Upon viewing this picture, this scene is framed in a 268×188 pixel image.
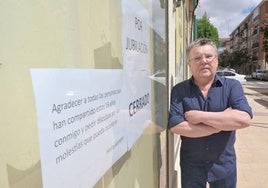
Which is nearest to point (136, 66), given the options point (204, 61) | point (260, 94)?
point (204, 61)

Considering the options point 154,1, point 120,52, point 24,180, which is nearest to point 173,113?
point 154,1

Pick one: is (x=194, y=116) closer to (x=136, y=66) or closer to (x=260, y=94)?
(x=136, y=66)

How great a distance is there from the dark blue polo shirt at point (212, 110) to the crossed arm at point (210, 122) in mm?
71

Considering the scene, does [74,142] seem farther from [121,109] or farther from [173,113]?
[173,113]

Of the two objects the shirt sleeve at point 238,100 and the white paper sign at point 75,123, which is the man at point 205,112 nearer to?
the shirt sleeve at point 238,100

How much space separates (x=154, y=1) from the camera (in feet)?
8.91

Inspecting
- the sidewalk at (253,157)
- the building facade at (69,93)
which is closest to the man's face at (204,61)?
the building facade at (69,93)

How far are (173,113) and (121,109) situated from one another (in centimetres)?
137

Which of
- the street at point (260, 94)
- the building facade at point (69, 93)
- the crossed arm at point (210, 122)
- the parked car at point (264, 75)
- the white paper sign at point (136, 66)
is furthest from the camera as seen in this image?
the parked car at point (264, 75)

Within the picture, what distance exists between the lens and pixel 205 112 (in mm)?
2770

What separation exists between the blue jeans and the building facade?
114 centimetres

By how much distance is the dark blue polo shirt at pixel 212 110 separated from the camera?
2.88 meters

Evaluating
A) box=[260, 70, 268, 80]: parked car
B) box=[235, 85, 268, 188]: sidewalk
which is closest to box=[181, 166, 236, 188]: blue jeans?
box=[235, 85, 268, 188]: sidewalk

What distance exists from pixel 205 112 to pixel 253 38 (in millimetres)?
94250
